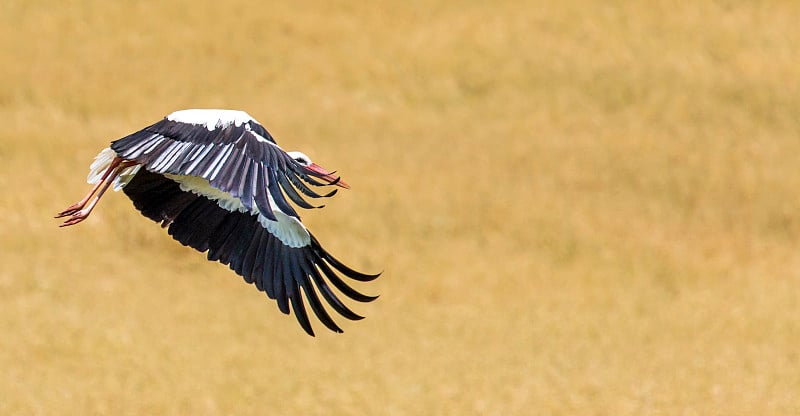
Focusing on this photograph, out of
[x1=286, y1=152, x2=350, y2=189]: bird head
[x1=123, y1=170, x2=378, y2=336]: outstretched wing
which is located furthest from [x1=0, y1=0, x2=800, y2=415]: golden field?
[x1=286, y1=152, x2=350, y2=189]: bird head

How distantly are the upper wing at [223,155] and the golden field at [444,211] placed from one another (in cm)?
592

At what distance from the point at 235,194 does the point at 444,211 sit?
44.5 ft

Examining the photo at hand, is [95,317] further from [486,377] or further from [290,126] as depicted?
[290,126]

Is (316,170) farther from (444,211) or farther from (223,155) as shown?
(444,211)

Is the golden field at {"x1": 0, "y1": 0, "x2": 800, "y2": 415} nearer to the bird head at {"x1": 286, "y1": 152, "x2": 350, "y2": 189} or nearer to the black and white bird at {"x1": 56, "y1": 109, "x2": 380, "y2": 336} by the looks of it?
the black and white bird at {"x1": 56, "y1": 109, "x2": 380, "y2": 336}

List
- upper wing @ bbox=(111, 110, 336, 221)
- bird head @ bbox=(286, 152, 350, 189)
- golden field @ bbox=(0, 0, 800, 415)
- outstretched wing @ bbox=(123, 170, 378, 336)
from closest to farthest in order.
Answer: upper wing @ bbox=(111, 110, 336, 221) → bird head @ bbox=(286, 152, 350, 189) → outstretched wing @ bbox=(123, 170, 378, 336) → golden field @ bbox=(0, 0, 800, 415)

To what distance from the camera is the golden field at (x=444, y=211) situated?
55.3ft

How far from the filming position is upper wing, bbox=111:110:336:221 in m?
9.20

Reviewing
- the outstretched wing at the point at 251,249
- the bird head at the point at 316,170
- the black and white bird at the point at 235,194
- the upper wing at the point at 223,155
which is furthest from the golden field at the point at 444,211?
the upper wing at the point at 223,155

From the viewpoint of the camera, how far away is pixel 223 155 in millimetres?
9555

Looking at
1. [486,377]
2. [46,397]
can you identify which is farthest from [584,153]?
[46,397]

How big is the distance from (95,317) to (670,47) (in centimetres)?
1278

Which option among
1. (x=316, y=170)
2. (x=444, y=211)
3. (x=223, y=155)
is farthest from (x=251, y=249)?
(x=444, y=211)

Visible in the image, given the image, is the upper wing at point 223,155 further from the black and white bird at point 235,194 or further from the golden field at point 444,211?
the golden field at point 444,211
